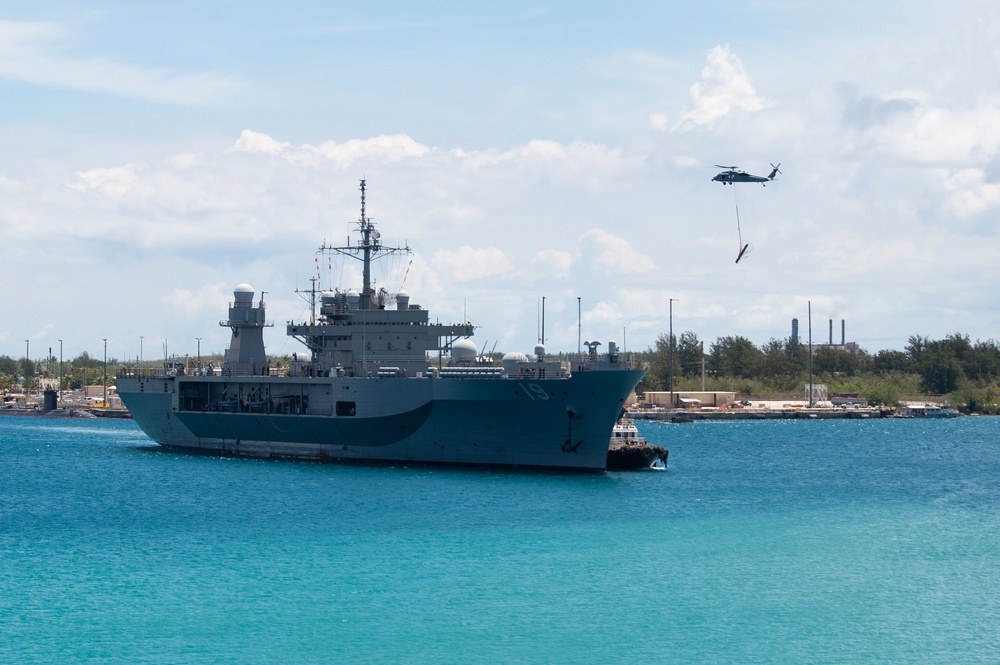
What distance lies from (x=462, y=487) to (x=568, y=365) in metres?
6.15

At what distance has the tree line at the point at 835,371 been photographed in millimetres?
130625

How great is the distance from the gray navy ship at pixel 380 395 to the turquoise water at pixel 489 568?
1438 millimetres

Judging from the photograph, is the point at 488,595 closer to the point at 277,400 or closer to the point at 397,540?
the point at 397,540

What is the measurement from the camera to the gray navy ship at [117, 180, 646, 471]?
41.5m

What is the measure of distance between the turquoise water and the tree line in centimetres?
8575

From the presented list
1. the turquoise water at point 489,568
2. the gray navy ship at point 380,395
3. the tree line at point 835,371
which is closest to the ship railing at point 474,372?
the gray navy ship at point 380,395

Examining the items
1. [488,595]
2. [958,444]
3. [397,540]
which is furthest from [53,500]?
[958,444]

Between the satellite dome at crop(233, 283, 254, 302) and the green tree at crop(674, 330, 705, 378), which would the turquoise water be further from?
the green tree at crop(674, 330, 705, 378)

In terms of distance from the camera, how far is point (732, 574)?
25984 mm

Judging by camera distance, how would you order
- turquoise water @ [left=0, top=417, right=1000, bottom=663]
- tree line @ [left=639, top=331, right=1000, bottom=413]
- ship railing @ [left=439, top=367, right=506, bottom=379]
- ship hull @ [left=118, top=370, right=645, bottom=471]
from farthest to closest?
1. tree line @ [left=639, top=331, right=1000, bottom=413]
2. ship railing @ [left=439, top=367, right=506, bottom=379]
3. ship hull @ [left=118, top=370, right=645, bottom=471]
4. turquoise water @ [left=0, top=417, right=1000, bottom=663]

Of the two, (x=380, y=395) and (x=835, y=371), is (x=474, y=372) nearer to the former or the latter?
(x=380, y=395)

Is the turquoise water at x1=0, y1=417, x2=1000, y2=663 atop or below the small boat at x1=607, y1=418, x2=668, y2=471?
below

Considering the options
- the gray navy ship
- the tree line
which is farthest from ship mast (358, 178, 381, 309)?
the tree line

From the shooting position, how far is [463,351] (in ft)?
155
